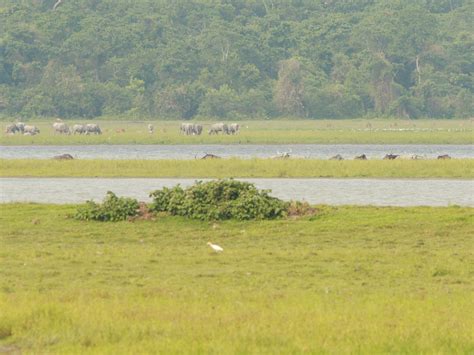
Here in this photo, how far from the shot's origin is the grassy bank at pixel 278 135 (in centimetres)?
5584

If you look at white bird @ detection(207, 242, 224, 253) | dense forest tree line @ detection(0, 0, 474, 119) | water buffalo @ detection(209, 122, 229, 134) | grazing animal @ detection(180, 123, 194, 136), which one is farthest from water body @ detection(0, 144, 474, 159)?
white bird @ detection(207, 242, 224, 253)

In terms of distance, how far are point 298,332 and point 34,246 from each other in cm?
685

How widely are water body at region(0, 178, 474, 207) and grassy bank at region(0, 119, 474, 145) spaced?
2455 cm

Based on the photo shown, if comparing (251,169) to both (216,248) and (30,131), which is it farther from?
(30,131)

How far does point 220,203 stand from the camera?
18.4 m

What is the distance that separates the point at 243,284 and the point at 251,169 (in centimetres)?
2052

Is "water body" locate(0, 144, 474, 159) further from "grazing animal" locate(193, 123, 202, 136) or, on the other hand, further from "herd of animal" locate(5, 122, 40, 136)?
"herd of animal" locate(5, 122, 40, 136)

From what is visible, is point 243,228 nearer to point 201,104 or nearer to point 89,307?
point 89,307

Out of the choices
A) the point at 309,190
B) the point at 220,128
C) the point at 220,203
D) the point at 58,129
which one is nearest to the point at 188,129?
the point at 220,128

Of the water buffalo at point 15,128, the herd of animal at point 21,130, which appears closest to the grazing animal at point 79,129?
the herd of animal at point 21,130

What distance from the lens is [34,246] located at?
634 inches

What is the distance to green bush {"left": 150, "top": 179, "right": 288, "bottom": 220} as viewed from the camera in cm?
1820

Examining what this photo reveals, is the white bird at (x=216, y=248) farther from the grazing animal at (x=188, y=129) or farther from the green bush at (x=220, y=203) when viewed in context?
the grazing animal at (x=188, y=129)

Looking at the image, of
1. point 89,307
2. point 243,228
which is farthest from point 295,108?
point 89,307
